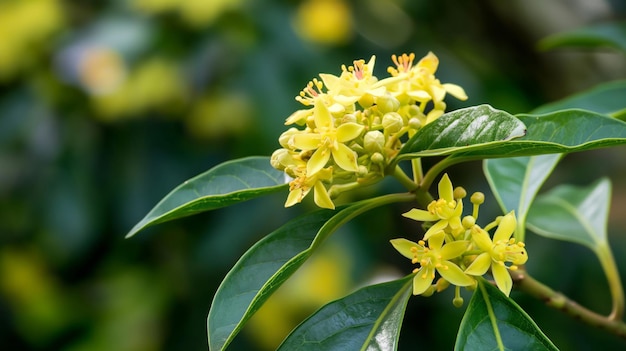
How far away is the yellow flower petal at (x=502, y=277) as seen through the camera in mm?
637

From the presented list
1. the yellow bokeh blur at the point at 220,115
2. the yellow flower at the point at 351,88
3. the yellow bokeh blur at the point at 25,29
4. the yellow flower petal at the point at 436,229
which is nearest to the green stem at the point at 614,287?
the yellow flower petal at the point at 436,229

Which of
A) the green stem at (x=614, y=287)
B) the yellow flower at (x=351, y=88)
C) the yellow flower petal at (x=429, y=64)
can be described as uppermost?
the yellow flower petal at (x=429, y=64)

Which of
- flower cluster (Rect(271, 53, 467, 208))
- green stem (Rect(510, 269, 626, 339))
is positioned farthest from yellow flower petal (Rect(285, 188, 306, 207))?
green stem (Rect(510, 269, 626, 339))

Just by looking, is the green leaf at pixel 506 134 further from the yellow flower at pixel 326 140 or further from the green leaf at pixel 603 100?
the green leaf at pixel 603 100

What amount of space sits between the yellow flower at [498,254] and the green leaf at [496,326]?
15 millimetres

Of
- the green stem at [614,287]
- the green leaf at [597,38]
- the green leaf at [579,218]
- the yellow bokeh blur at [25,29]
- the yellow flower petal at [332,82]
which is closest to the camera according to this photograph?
the yellow flower petal at [332,82]

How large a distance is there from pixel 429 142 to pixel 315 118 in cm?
10

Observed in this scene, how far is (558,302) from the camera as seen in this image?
0.71m

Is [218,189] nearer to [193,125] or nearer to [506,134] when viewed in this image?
[506,134]

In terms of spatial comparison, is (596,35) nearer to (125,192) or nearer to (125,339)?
(125,192)

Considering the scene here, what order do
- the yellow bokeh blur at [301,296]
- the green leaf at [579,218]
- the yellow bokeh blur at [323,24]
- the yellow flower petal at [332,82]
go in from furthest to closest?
the yellow bokeh blur at [323,24]
the yellow bokeh blur at [301,296]
the green leaf at [579,218]
the yellow flower petal at [332,82]

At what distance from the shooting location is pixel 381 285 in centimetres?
70

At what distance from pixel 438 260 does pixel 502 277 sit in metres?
0.07

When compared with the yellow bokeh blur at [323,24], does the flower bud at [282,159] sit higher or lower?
lower
